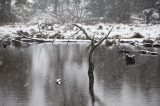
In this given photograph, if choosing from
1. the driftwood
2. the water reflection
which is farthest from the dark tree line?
the driftwood

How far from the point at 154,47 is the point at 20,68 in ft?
76.4

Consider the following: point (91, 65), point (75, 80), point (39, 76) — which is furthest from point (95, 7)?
point (91, 65)

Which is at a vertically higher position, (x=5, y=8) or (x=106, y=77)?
(x=5, y=8)

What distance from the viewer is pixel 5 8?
7688 cm

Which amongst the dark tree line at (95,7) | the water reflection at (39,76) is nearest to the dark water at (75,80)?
the water reflection at (39,76)

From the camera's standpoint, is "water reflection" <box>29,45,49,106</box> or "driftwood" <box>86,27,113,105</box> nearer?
"water reflection" <box>29,45,49,106</box>

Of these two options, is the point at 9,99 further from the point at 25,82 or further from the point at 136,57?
the point at 136,57

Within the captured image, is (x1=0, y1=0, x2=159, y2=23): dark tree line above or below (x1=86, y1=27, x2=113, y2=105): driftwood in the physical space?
above

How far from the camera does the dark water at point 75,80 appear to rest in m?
19.5

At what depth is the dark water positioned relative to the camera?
19.5 m

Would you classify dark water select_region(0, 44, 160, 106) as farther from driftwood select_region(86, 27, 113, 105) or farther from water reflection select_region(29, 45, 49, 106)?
driftwood select_region(86, 27, 113, 105)

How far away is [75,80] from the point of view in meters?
25.2

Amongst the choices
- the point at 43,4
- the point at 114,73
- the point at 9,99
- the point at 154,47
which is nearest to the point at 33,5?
the point at 43,4

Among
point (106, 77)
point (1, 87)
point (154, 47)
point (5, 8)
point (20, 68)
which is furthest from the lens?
point (5, 8)
